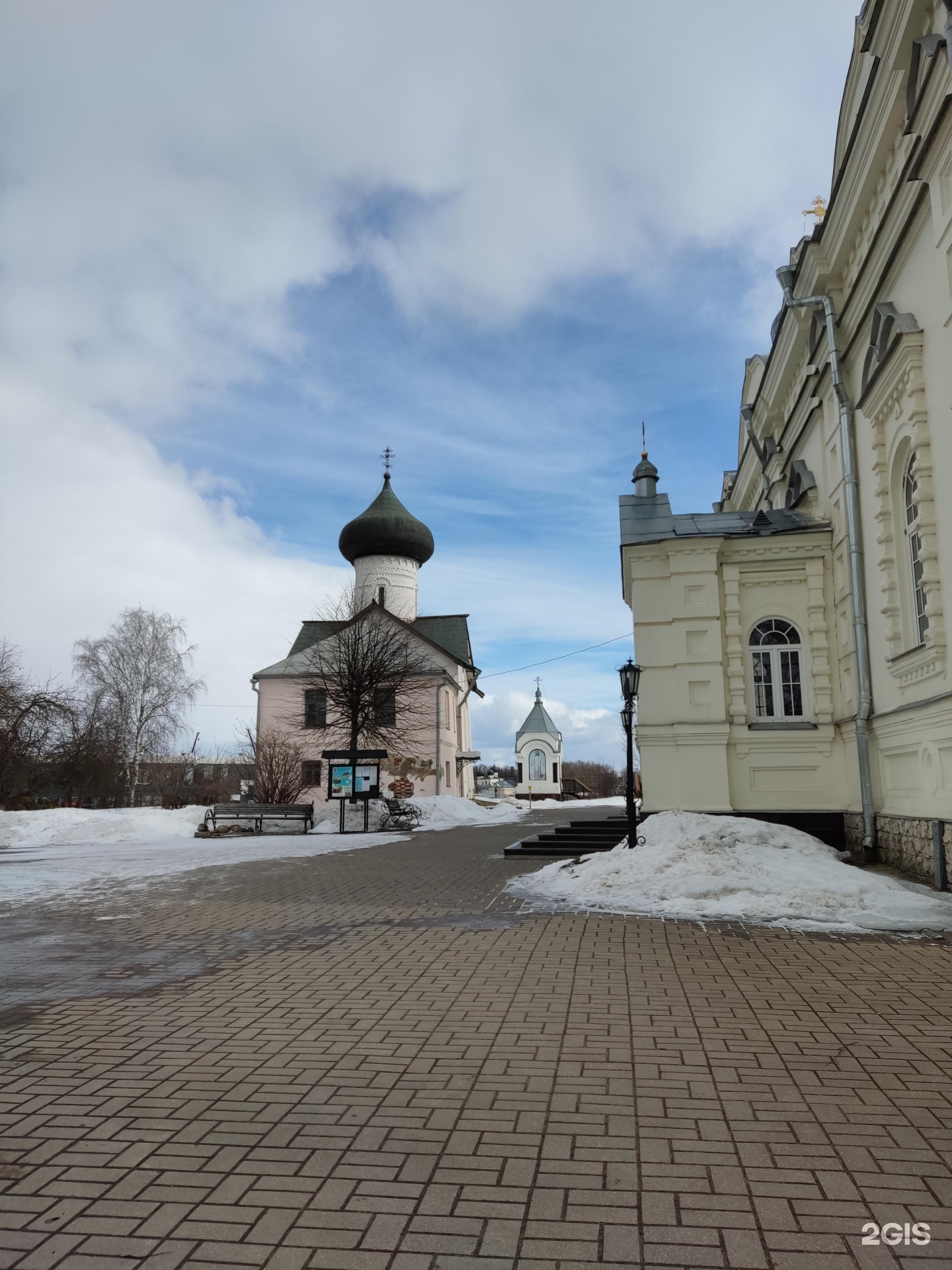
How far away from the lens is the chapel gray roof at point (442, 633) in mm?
44906

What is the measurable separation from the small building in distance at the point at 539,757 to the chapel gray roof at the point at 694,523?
4559 centimetres

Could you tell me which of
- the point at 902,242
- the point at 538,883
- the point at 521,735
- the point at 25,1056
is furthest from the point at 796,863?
the point at 521,735

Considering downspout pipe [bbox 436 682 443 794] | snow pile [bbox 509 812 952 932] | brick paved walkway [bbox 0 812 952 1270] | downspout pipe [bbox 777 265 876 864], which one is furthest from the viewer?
downspout pipe [bbox 436 682 443 794]

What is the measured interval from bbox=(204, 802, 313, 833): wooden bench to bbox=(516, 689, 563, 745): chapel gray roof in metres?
37.3

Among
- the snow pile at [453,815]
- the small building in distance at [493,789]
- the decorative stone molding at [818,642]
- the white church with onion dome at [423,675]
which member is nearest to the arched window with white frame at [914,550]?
the decorative stone molding at [818,642]

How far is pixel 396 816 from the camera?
24.7 m

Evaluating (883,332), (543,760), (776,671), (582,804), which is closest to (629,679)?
(776,671)

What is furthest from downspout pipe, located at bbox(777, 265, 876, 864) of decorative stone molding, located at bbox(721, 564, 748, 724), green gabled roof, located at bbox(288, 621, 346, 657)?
green gabled roof, located at bbox(288, 621, 346, 657)

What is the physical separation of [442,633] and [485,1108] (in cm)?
4293

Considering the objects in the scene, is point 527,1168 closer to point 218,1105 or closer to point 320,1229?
point 320,1229

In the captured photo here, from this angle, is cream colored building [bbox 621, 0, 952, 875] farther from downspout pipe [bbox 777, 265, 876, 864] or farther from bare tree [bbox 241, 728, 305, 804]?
bare tree [bbox 241, 728, 305, 804]

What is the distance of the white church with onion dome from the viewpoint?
37938 millimetres

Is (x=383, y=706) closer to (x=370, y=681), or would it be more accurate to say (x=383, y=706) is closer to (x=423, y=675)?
(x=370, y=681)

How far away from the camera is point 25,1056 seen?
4.63 metres
